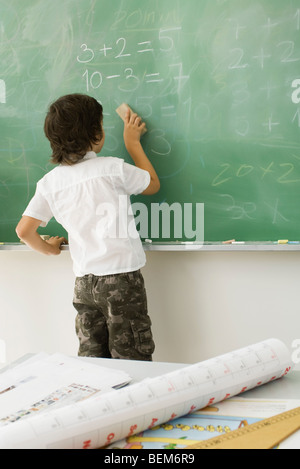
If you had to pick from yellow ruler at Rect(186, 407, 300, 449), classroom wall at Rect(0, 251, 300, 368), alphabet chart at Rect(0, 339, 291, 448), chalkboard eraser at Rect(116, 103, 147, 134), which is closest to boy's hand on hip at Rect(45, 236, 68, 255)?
classroom wall at Rect(0, 251, 300, 368)

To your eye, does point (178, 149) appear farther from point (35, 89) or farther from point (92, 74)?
point (35, 89)

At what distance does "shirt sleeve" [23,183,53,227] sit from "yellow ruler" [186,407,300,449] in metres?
1.51

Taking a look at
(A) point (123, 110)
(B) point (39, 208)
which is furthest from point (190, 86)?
(B) point (39, 208)

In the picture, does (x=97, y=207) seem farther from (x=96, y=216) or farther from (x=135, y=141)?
(x=135, y=141)

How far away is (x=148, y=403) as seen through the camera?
893 mm

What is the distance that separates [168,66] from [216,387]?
1.61 m

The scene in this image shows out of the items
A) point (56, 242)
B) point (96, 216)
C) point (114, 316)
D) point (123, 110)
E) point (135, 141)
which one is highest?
point (123, 110)

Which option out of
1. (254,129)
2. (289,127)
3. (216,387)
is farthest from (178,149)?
(216,387)

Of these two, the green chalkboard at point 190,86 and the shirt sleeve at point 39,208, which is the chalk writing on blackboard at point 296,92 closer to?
the green chalkboard at point 190,86

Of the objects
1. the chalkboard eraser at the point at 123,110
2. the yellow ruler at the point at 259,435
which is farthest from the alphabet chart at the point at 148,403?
the chalkboard eraser at the point at 123,110

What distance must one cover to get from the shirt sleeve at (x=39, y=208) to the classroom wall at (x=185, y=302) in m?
0.41

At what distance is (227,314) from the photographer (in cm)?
235

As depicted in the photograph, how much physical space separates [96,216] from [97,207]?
41 mm

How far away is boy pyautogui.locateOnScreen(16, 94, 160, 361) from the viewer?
6.86ft
